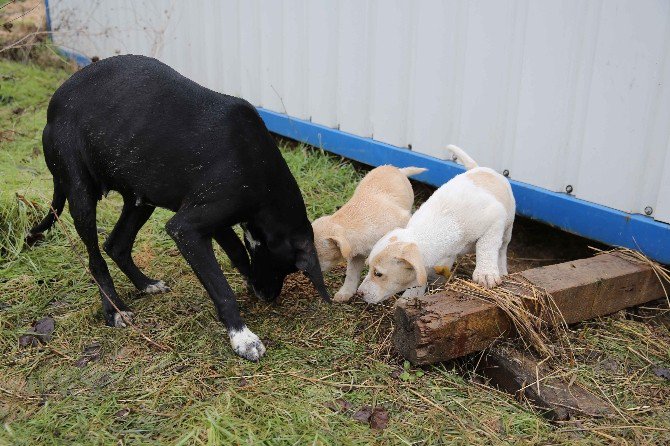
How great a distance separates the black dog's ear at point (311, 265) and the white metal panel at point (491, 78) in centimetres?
186

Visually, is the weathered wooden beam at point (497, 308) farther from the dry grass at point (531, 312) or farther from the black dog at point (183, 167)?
the black dog at point (183, 167)

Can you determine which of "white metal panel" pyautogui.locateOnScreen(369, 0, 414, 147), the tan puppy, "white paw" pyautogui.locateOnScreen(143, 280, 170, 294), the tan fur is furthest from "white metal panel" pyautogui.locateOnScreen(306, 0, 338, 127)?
"white paw" pyautogui.locateOnScreen(143, 280, 170, 294)

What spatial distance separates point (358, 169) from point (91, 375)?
12.3 feet

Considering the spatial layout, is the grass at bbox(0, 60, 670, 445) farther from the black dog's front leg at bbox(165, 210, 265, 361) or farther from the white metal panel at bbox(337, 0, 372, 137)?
the white metal panel at bbox(337, 0, 372, 137)

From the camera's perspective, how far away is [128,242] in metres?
4.63

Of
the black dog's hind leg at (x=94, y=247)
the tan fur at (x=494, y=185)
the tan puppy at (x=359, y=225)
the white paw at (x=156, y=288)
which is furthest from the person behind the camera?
the white paw at (x=156, y=288)

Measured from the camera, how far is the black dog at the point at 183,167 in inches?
153

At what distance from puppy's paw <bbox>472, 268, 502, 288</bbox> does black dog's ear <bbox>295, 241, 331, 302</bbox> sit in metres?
0.88

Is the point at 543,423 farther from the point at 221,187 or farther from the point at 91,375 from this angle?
the point at 91,375

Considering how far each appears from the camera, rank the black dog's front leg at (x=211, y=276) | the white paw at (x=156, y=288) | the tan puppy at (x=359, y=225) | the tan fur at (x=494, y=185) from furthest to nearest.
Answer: the white paw at (x=156, y=288)
the tan puppy at (x=359, y=225)
the tan fur at (x=494, y=185)
the black dog's front leg at (x=211, y=276)

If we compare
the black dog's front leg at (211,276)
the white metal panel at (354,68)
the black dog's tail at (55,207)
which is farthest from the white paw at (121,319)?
the white metal panel at (354,68)

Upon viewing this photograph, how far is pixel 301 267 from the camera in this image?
4.13 meters

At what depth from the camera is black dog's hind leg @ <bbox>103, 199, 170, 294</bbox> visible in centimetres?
461

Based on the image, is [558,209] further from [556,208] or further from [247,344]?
[247,344]
